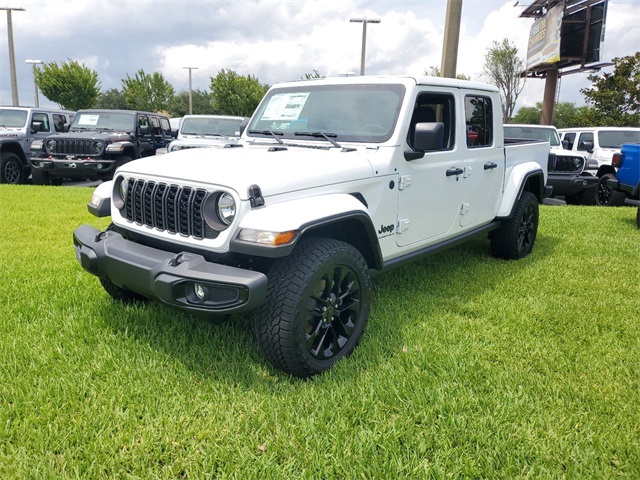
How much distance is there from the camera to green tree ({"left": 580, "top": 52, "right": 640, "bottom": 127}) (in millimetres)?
28797

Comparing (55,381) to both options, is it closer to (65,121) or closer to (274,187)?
(274,187)

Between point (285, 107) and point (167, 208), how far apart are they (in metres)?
1.65

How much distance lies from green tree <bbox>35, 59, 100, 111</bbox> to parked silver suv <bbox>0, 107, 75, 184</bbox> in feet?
83.0

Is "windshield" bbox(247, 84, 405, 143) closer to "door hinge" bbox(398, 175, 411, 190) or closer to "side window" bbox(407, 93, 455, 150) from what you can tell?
"side window" bbox(407, 93, 455, 150)

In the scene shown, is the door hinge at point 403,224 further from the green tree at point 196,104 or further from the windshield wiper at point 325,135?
the green tree at point 196,104

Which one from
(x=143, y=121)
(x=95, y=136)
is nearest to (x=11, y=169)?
(x=95, y=136)

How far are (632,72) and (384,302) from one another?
31.9 meters

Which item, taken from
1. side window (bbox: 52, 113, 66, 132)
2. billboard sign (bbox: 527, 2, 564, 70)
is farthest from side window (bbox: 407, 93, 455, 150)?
billboard sign (bbox: 527, 2, 564, 70)

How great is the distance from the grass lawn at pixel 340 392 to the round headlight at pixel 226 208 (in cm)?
92

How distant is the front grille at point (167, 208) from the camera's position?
2.86 meters

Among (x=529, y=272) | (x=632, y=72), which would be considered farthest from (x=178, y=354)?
(x=632, y=72)

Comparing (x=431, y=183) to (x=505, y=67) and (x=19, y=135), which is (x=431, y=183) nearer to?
(x=19, y=135)

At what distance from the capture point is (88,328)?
140 inches

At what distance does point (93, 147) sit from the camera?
10734 mm
